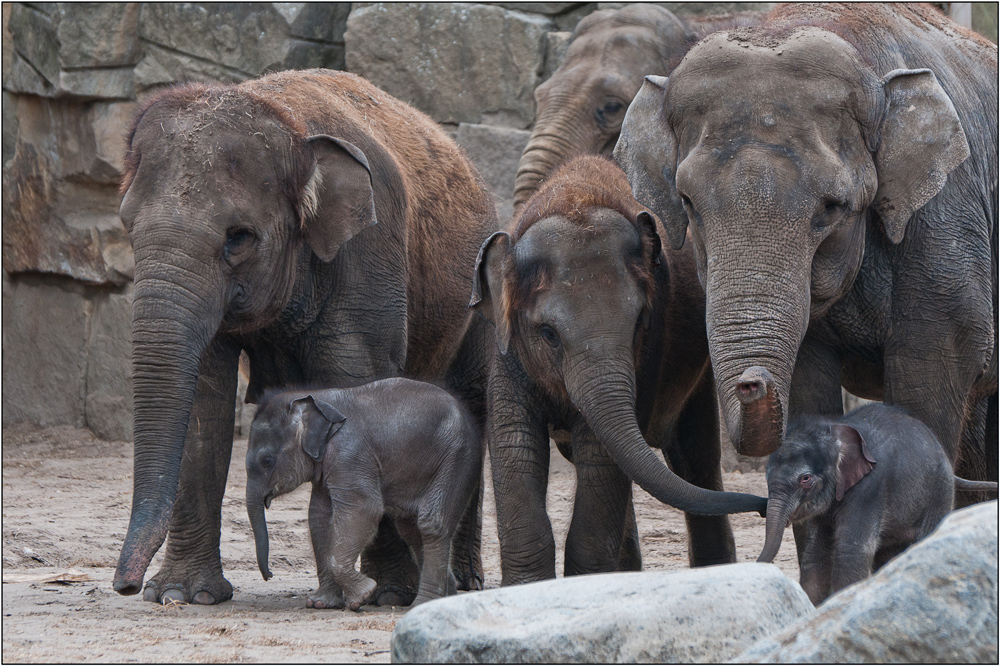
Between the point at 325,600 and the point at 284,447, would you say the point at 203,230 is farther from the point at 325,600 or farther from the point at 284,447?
the point at 325,600

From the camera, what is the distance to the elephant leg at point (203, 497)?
19.9 feet

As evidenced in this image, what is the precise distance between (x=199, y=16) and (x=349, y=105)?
18.6ft

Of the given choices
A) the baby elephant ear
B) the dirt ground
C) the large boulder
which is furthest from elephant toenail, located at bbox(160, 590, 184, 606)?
the large boulder

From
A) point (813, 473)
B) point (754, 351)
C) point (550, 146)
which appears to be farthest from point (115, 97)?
point (813, 473)

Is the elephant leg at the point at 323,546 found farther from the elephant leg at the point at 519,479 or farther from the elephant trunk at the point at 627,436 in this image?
the elephant trunk at the point at 627,436

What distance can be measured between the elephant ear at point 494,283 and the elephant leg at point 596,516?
1.91 ft

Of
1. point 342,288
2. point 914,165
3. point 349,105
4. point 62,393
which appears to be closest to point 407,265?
point 342,288

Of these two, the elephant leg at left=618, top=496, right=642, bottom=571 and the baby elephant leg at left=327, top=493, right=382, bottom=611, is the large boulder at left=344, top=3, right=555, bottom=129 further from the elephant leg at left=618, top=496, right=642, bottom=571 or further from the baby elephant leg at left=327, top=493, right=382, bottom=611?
the baby elephant leg at left=327, top=493, right=382, bottom=611

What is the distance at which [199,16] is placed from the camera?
11820mm

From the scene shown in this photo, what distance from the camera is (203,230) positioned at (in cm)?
550

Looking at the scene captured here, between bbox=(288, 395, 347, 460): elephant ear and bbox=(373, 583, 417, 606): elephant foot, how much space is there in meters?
0.81

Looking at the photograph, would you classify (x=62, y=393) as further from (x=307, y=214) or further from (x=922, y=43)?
(x=922, y=43)

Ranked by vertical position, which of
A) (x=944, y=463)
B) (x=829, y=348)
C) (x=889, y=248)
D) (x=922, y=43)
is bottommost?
(x=944, y=463)

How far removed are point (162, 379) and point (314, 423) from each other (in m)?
0.64
